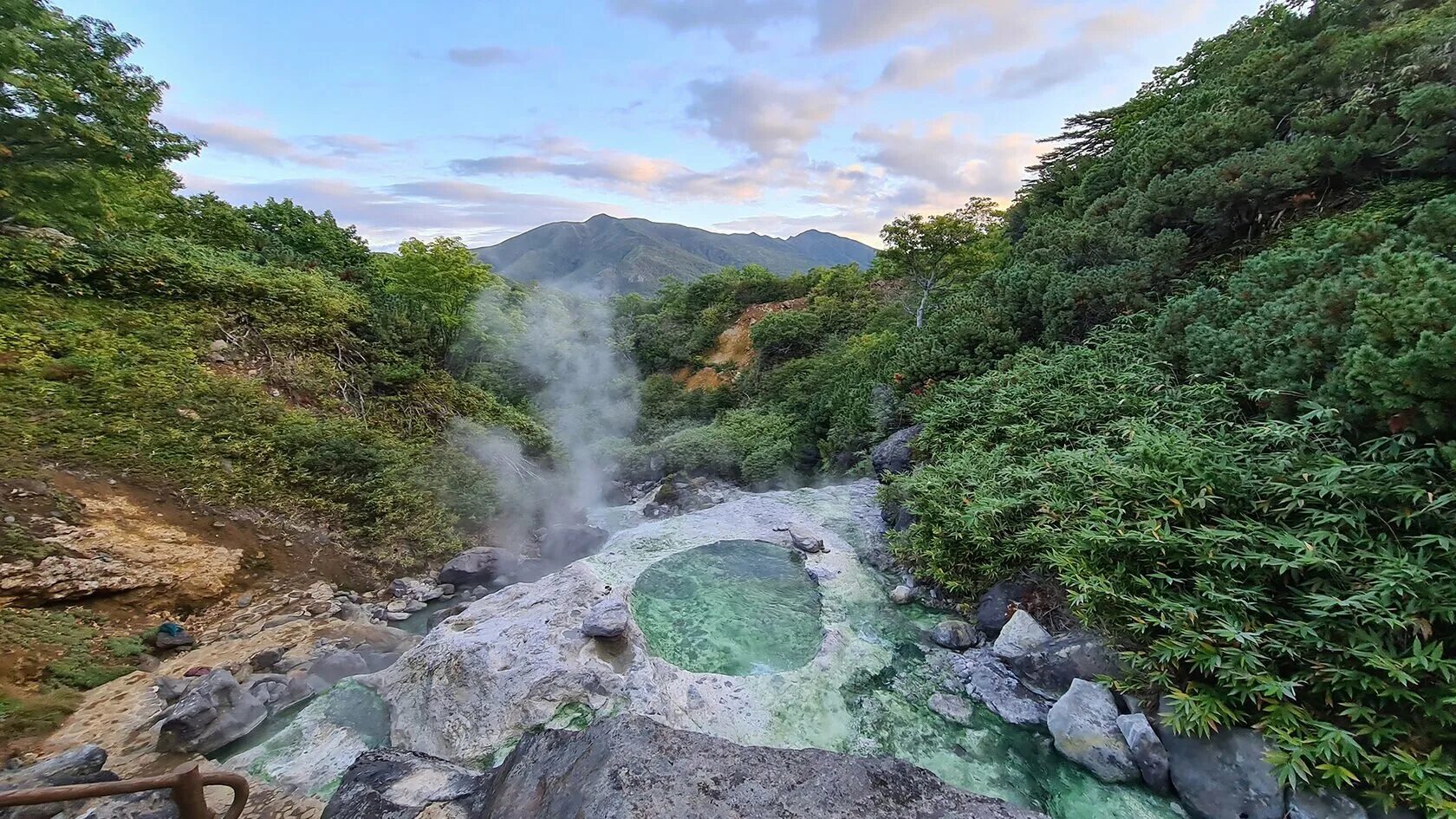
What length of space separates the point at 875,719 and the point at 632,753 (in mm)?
2937

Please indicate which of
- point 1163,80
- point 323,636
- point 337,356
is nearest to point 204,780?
point 323,636

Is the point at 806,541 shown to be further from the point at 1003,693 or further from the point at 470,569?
the point at 470,569

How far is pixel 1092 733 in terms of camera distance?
178 inches

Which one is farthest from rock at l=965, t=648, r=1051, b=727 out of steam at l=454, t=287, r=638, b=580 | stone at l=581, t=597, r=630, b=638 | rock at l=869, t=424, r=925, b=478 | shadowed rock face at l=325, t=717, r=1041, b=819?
steam at l=454, t=287, r=638, b=580

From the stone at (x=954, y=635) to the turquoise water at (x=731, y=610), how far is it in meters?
1.46

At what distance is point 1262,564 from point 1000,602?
2.55 meters

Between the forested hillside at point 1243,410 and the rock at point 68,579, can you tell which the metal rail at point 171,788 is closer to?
the rock at point 68,579

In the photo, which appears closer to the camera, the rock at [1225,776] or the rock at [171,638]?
the rock at [1225,776]

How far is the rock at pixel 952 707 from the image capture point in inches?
203

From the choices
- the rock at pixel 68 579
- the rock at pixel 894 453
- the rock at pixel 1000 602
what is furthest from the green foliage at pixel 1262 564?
the rock at pixel 68 579

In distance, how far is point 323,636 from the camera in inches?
263

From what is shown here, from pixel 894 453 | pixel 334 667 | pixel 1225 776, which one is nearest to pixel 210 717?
pixel 334 667

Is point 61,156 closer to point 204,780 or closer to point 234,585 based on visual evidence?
point 234,585

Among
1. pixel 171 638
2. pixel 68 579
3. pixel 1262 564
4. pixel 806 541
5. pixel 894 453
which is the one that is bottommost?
pixel 806 541
